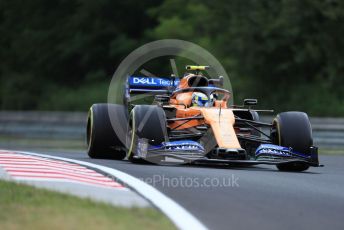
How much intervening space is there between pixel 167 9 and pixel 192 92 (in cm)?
2986

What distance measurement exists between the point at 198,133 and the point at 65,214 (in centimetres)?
616

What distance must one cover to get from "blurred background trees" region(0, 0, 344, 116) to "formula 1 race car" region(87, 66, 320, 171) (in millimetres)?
15417

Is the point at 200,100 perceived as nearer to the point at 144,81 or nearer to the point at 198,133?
the point at 198,133

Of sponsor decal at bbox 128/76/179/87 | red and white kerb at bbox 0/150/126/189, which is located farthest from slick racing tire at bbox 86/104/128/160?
red and white kerb at bbox 0/150/126/189

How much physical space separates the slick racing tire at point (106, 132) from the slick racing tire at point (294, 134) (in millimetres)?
3002

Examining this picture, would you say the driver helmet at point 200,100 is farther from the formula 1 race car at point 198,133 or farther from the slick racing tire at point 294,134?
the slick racing tire at point 294,134

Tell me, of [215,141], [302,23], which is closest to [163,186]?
[215,141]

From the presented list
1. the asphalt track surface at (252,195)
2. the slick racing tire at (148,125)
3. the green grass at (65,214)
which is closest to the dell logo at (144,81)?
the slick racing tire at (148,125)

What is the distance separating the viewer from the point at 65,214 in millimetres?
7074

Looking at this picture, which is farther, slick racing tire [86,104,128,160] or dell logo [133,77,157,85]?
dell logo [133,77,157,85]

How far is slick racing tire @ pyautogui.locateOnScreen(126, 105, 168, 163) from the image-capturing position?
41.7ft

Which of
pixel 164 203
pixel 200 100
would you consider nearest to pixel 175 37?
pixel 200 100

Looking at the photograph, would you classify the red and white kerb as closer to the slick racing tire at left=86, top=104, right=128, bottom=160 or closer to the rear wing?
the slick racing tire at left=86, top=104, right=128, bottom=160

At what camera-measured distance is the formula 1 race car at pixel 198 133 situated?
1239cm
